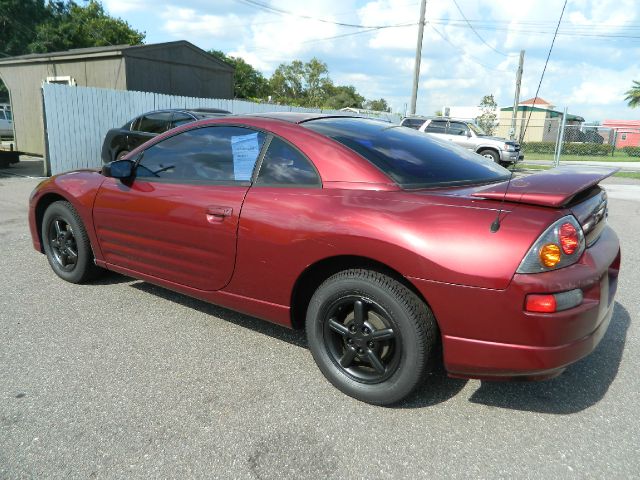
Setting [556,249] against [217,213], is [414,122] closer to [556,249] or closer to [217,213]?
[217,213]

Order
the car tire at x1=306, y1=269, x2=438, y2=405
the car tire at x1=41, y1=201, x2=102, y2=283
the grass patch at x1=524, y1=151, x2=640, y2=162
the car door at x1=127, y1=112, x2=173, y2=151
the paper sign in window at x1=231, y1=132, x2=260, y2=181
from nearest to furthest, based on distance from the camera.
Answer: the car tire at x1=306, y1=269, x2=438, y2=405 → the paper sign in window at x1=231, y1=132, x2=260, y2=181 → the car tire at x1=41, y1=201, x2=102, y2=283 → the car door at x1=127, y1=112, x2=173, y2=151 → the grass patch at x1=524, y1=151, x2=640, y2=162

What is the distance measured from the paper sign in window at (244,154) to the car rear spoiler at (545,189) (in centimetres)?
134

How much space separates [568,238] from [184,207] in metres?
2.15

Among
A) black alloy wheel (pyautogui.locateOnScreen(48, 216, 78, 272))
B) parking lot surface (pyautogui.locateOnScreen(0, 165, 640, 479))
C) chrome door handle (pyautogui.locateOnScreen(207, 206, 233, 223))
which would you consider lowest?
parking lot surface (pyautogui.locateOnScreen(0, 165, 640, 479))

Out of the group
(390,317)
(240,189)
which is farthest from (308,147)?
(390,317)

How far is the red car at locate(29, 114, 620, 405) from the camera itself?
209cm

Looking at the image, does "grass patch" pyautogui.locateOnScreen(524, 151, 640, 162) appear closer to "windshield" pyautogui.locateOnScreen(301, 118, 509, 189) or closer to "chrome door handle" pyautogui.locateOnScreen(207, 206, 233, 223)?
"windshield" pyautogui.locateOnScreen(301, 118, 509, 189)

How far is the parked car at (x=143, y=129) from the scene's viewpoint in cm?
1043

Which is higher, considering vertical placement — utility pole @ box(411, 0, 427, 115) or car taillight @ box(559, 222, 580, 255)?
utility pole @ box(411, 0, 427, 115)

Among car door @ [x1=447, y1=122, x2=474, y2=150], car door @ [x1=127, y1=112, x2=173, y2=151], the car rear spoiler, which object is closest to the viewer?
the car rear spoiler

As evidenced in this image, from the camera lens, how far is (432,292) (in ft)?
7.21

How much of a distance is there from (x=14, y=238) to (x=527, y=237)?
5.72 meters

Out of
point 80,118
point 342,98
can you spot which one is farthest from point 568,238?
point 342,98

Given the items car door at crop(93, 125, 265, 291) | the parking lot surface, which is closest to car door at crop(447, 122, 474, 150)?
the parking lot surface
